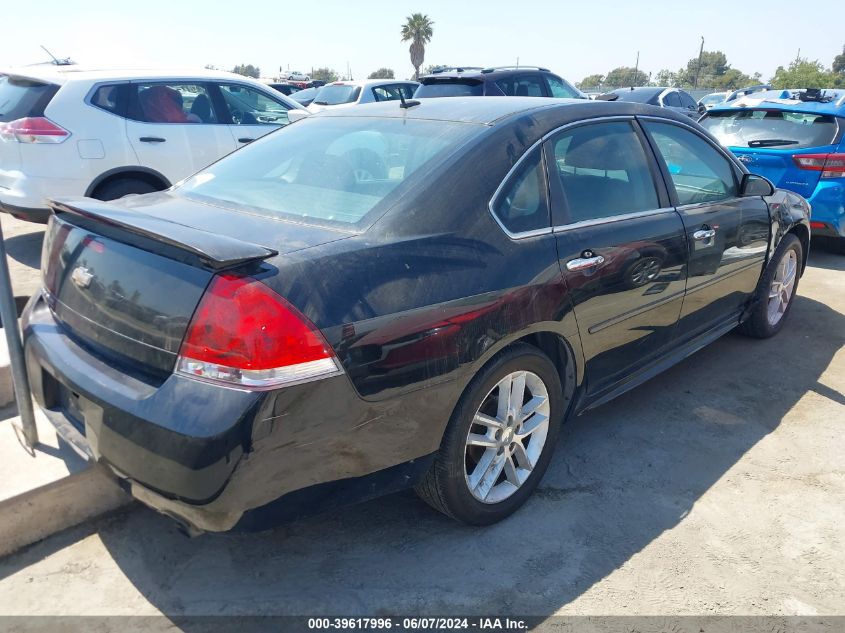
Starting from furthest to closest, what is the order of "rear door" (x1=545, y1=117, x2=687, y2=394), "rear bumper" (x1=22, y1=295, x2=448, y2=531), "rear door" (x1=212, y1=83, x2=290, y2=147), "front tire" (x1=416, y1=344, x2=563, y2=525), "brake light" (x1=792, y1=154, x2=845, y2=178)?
1. "rear door" (x1=212, y1=83, x2=290, y2=147)
2. "brake light" (x1=792, y1=154, x2=845, y2=178)
3. "rear door" (x1=545, y1=117, x2=687, y2=394)
4. "front tire" (x1=416, y1=344, x2=563, y2=525)
5. "rear bumper" (x1=22, y1=295, x2=448, y2=531)

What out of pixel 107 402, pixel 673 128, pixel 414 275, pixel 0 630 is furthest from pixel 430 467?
pixel 673 128

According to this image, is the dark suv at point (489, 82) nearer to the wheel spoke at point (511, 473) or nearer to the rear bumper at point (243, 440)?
the wheel spoke at point (511, 473)

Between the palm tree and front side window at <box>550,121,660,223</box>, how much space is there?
6215cm

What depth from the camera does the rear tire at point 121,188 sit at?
6125 millimetres

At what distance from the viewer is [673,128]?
3.81 meters

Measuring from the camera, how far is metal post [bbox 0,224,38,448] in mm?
2697

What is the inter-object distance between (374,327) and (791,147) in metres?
6.19

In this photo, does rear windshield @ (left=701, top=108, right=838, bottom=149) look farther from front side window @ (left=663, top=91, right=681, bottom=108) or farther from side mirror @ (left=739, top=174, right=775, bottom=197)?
front side window @ (left=663, top=91, right=681, bottom=108)

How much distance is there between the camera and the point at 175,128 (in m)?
6.43

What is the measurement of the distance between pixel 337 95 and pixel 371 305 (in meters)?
12.7

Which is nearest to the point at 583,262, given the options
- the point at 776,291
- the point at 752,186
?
the point at 752,186

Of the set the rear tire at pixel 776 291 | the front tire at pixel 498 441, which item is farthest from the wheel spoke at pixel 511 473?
the rear tire at pixel 776 291

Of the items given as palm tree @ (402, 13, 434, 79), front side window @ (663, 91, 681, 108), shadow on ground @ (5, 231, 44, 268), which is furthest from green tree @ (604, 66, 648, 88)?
shadow on ground @ (5, 231, 44, 268)

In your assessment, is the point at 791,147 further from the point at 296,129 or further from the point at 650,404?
the point at 296,129
